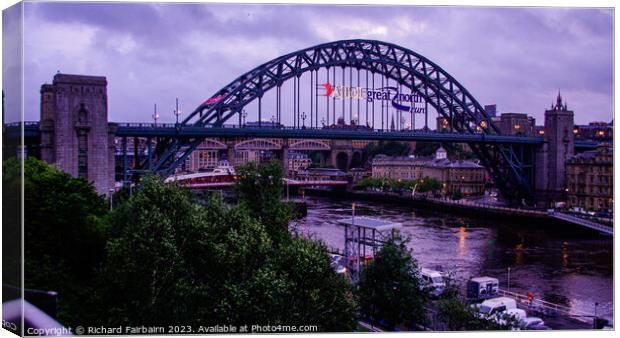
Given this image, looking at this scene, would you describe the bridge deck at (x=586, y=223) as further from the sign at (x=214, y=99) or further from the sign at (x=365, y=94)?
the sign at (x=214, y=99)

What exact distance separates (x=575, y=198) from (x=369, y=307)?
50.9 ft

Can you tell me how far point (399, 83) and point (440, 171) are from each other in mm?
8513

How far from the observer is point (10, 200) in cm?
952

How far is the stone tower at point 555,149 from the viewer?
30.2 metres

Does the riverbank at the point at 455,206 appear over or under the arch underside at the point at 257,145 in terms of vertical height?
under

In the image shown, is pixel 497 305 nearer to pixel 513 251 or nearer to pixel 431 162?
pixel 513 251

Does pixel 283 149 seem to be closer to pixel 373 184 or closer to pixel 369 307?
pixel 373 184

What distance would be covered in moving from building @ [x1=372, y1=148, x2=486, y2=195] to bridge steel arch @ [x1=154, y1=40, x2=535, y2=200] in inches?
164

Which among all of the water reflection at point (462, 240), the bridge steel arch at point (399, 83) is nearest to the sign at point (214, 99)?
the bridge steel arch at point (399, 83)

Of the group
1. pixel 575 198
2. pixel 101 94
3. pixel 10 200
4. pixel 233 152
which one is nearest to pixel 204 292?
pixel 10 200

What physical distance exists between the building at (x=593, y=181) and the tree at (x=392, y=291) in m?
8.91

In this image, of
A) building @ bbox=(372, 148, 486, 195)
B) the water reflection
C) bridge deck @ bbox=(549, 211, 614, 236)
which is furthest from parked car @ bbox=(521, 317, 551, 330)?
building @ bbox=(372, 148, 486, 195)

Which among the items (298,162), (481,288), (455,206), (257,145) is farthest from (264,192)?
(455,206)

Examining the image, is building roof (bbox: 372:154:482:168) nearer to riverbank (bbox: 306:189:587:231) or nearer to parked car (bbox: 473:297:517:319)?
riverbank (bbox: 306:189:587:231)
